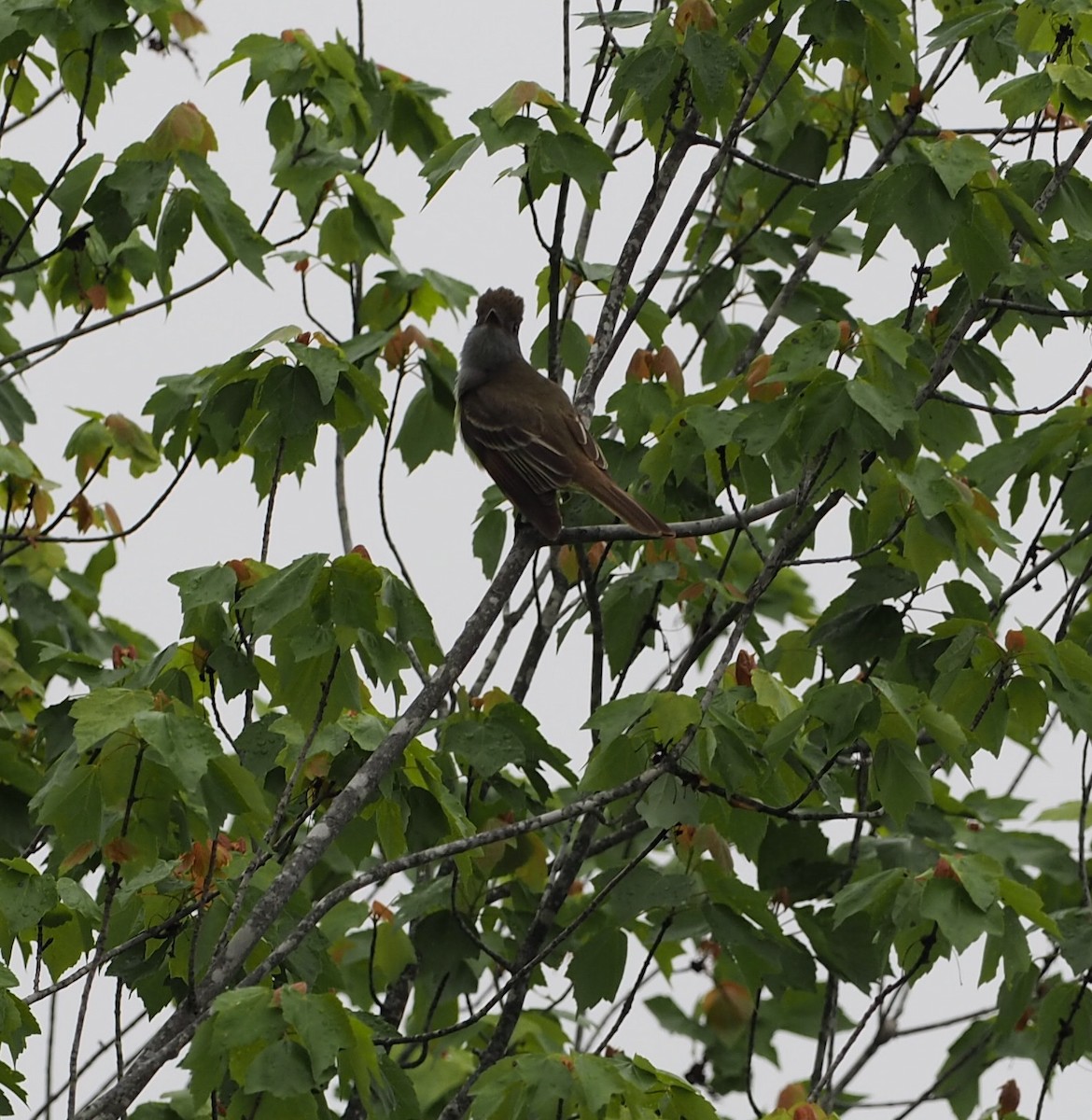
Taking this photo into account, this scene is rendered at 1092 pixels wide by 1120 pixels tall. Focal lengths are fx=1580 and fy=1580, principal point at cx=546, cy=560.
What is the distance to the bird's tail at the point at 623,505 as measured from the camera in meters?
5.35

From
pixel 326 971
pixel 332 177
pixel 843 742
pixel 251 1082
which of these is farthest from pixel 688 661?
pixel 332 177

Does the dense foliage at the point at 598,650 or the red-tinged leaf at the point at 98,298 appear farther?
the red-tinged leaf at the point at 98,298

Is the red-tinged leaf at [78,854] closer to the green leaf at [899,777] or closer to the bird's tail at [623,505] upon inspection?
the bird's tail at [623,505]

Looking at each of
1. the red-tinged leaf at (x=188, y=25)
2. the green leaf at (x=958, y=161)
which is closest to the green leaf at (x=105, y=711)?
the green leaf at (x=958, y=161)

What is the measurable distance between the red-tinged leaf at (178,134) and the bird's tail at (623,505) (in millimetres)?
1907

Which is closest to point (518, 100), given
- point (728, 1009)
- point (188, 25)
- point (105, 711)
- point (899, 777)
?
point (105, 711)

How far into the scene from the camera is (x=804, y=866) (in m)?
6.03

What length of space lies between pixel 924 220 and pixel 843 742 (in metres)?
1.57

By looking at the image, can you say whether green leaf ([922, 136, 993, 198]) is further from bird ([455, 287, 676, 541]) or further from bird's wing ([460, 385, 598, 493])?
bird's wing ([460, 385, 598, 493])

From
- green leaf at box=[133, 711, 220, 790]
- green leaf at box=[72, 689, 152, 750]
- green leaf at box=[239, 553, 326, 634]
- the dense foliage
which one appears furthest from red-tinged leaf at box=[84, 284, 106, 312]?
green leaf at box=[133, 711, 220, 790]

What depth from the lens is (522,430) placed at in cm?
670

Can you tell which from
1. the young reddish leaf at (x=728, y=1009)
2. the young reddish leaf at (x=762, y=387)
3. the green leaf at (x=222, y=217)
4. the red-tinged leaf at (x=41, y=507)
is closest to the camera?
the young reddish leaf at (x=762, y=387)

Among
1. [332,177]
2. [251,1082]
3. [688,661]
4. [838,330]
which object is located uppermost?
[332,177]

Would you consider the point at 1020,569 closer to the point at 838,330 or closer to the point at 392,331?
the point at 838,330
